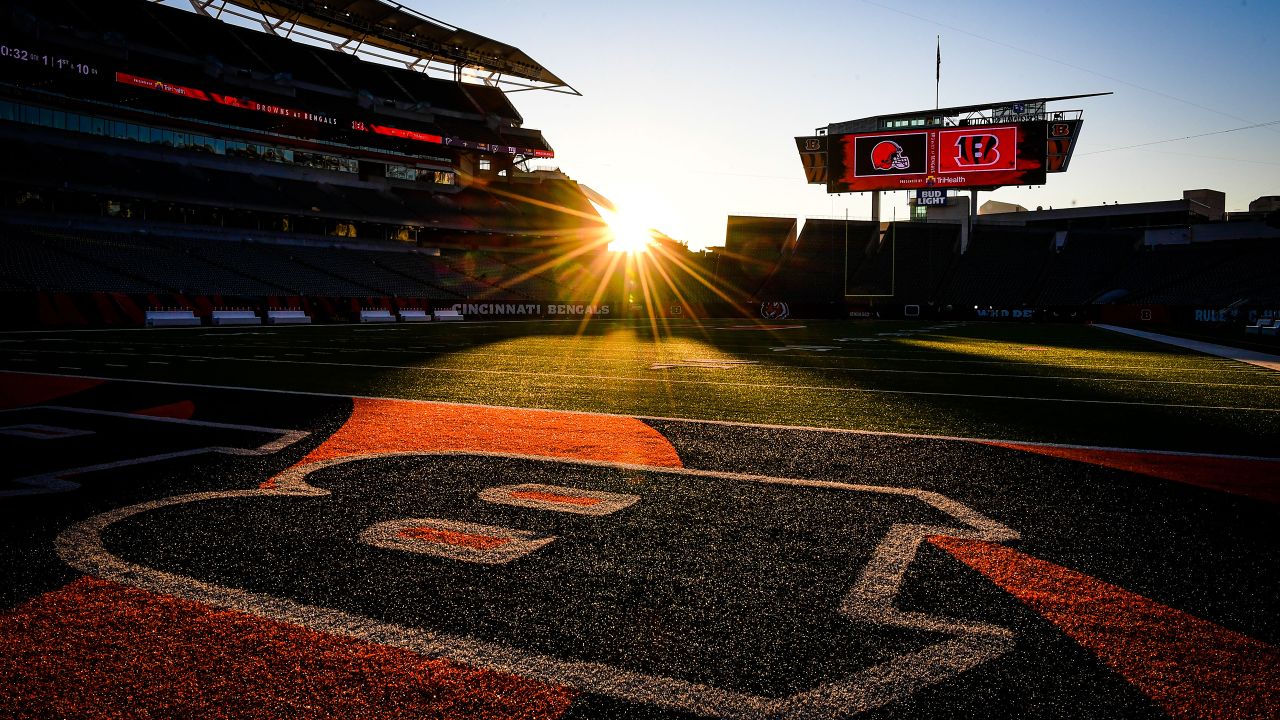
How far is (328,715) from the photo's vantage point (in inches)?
74.7

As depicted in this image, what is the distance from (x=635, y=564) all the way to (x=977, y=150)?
4478 centimetres

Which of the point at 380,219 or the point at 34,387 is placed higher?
the point at 380,219

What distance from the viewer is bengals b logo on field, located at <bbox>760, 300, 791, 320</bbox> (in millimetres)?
44594

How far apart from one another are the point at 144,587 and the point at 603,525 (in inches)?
71.5

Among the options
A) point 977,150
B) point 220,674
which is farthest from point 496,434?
point 977,150

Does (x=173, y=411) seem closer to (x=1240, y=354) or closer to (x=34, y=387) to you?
(x=34, y=387)

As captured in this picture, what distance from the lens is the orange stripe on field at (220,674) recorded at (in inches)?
75.8

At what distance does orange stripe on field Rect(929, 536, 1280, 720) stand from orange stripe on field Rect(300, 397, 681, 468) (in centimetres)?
245

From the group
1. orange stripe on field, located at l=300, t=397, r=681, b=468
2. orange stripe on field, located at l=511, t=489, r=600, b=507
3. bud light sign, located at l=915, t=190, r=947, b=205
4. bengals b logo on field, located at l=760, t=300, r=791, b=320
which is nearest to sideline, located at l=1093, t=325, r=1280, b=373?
orange stripe on field, located at l=300, t=397, r=681, b=468

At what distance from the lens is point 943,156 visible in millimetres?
41812

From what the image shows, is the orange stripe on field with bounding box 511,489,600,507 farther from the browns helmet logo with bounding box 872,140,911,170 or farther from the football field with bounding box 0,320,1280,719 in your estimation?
the browns helmet logo with bounding box 872,140,911,170

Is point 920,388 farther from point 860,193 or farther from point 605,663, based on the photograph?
point 860,193

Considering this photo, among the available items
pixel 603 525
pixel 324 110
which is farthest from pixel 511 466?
pixel 324 110

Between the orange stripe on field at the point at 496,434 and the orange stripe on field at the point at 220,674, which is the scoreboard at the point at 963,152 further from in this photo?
the orange stripe on field at the point at 220,674
